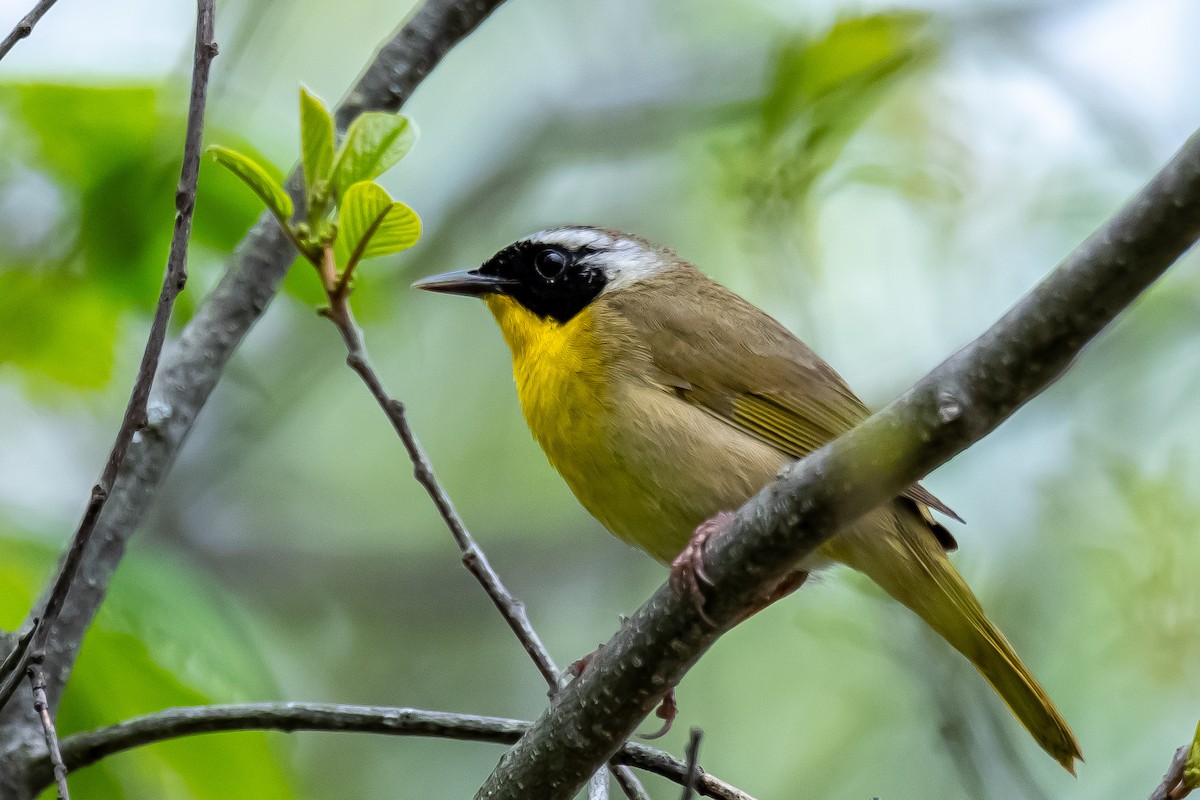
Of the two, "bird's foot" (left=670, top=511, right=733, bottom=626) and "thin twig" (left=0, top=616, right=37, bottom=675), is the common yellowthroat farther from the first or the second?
"thin twig" (left=0, top=616, right=37, bottom=675)

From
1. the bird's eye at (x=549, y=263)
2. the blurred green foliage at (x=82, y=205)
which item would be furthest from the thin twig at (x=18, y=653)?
A: the bird's eye at (x=549, y=263)

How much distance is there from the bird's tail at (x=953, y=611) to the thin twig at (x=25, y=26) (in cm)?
255

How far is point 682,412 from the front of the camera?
152 inches

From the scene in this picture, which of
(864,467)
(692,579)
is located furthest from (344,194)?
(864,467)

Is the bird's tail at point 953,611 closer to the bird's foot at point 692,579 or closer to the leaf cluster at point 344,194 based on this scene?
the bird's foot at point 692,579

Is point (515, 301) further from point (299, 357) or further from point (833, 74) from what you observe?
point (299, 357)

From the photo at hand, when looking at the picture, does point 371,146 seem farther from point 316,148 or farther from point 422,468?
point 422,468

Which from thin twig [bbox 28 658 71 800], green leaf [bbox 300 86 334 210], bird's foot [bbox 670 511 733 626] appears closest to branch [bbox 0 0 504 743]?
thin twig [bbox 28 658 71 800]

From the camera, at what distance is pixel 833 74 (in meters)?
4.19

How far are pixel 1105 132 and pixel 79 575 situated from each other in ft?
14.9

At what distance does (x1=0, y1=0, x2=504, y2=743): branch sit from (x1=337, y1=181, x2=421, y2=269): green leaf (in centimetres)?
125

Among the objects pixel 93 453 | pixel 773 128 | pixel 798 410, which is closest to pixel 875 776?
pixel 798 410

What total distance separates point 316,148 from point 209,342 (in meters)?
1.38

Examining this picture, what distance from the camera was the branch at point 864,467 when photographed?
177cm
